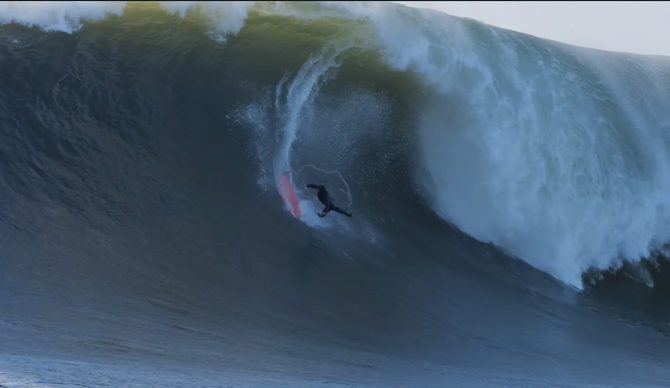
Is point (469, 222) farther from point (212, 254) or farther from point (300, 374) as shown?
point (300, 374)

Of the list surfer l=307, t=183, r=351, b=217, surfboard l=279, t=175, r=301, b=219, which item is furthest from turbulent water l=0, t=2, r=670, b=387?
surfer l=307, t=183, r=351, b=217

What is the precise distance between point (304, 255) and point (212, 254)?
1320 mm

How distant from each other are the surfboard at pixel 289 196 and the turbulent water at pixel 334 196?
0.14 meters

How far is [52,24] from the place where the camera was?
1363 cm

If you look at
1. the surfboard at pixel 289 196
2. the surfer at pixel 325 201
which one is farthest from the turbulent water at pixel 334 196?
the surfer at pixel 325 201

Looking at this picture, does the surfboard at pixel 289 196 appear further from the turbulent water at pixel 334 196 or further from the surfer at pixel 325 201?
the surfer at pixel 325 201

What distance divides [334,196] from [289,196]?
977mm

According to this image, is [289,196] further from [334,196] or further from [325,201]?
[334,196]

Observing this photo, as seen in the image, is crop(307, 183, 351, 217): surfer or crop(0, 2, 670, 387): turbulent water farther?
crop(307, 183, 351, 217): surfer

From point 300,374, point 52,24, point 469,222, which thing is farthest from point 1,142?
point 469,222

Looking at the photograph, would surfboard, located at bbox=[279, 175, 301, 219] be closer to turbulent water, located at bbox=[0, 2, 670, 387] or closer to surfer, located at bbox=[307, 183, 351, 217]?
turbulent water, located at bbox=[0, 2, 670, 387]

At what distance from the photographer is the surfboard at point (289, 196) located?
1167 cm

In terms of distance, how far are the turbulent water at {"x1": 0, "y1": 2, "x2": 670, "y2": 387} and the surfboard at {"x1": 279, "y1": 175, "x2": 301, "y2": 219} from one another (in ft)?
0.46

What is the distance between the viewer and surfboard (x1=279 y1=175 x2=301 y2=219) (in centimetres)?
1167
